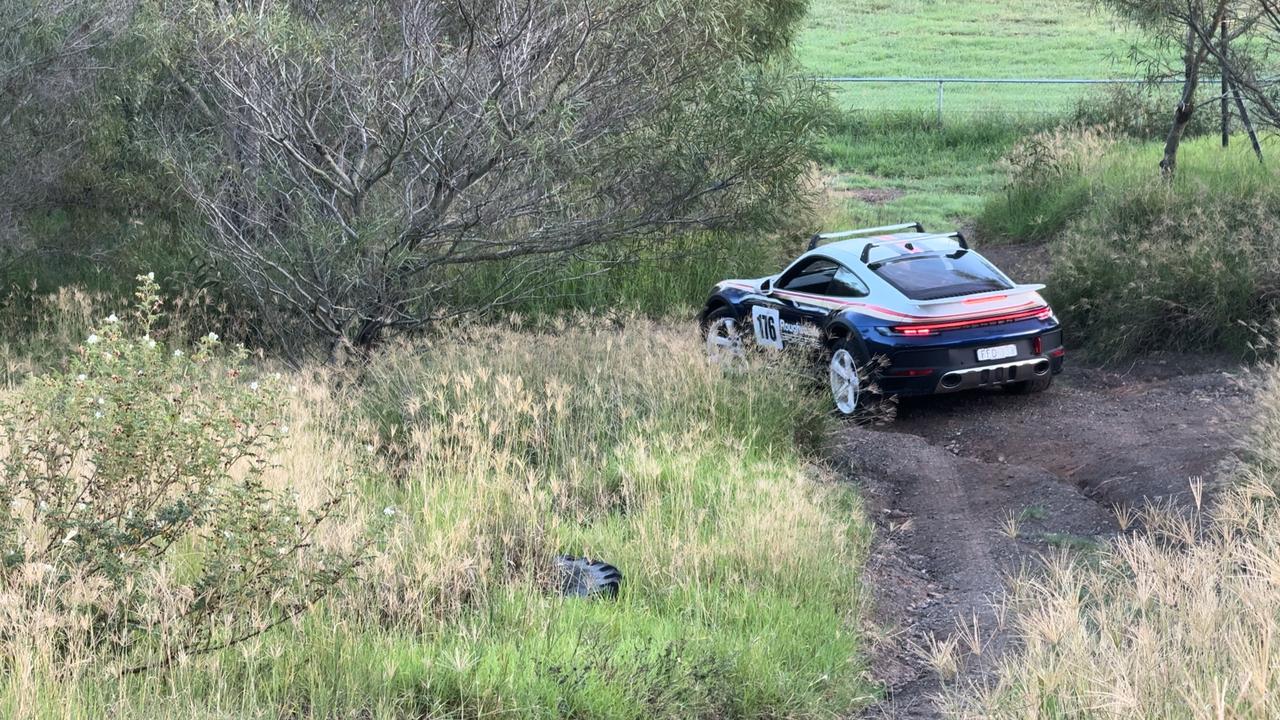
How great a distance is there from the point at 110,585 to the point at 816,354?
287 inches

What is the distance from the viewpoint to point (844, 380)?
10828mm

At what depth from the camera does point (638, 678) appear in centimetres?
509

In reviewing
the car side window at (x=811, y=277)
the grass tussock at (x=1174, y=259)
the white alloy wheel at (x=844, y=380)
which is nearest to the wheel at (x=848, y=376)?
the white alloy wheel at (x=844, y=380)

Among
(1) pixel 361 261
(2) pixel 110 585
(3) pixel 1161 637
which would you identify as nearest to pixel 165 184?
(1) pixel 361 261

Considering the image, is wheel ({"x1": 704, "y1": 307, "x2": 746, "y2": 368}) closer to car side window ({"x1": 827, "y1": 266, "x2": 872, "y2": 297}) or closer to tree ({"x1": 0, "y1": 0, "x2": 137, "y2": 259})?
car side window ({"x1": 827, "y1": 266, "x2": 872, "y2": 297})

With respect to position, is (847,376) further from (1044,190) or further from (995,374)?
(1044,190)

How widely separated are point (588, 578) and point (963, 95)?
33458 mm

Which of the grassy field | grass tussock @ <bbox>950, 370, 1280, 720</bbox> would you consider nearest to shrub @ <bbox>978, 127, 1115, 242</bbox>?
the grassy field

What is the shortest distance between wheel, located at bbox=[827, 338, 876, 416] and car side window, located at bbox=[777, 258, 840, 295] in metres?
0.71

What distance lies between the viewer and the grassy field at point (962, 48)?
36.8 metres

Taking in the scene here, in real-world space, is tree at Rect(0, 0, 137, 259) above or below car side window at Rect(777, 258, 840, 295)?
above

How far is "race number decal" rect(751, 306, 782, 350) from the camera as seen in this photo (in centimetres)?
1170

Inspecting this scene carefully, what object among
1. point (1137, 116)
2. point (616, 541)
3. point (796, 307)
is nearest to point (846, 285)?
point (796, 307)

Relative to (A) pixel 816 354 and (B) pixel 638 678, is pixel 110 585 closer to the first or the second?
(B) pixel 638 678
